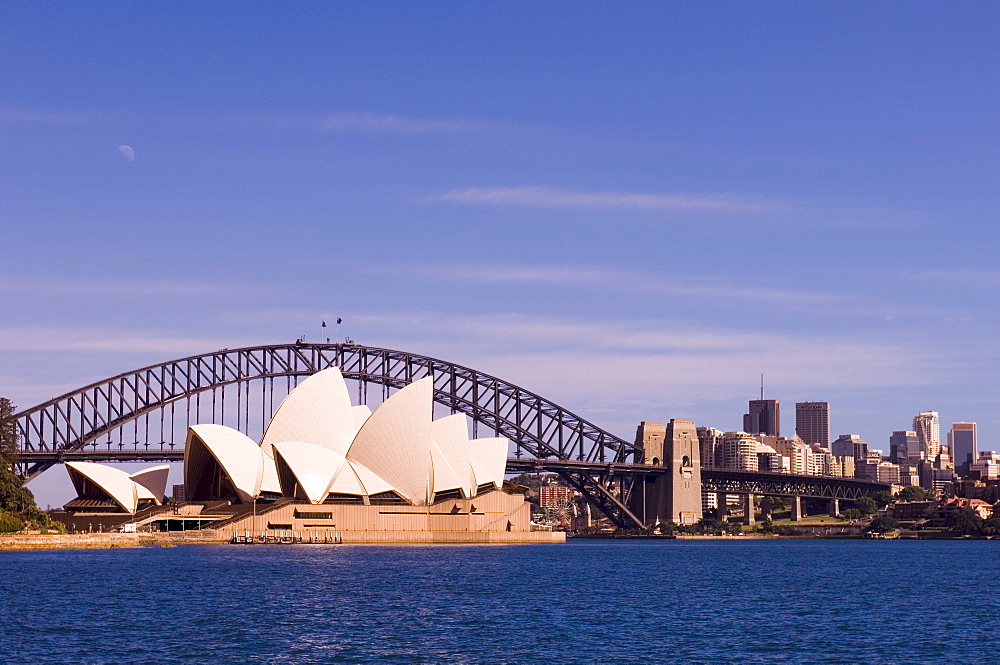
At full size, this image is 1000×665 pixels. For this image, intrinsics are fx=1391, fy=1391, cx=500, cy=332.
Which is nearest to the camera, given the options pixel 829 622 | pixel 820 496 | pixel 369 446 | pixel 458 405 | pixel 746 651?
pixel 746 651

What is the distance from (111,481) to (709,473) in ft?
278

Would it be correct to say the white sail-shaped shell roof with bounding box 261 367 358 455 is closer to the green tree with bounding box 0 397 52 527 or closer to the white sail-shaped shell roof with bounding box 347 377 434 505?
the white sail-shaped shell roof with bounding box 347 377 434 505

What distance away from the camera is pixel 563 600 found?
52438mm

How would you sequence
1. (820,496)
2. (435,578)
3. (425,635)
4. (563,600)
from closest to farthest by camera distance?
(425,635), (563,600), (435,578), (820,496)

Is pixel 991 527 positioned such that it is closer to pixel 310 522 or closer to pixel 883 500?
pixel 883 500

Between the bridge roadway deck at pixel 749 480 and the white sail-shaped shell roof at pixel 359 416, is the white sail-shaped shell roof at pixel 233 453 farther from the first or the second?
the bridge roadway deck at pixel 749 480

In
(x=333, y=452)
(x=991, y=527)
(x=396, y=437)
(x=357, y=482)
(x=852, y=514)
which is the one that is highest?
(x=396, y=437)

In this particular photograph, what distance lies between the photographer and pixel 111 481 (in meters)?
111

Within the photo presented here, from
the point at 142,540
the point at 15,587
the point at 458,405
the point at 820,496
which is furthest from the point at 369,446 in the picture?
the point at 820,496

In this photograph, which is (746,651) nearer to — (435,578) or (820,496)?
(435,578)

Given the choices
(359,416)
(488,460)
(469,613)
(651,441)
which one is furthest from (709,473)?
(469,613)

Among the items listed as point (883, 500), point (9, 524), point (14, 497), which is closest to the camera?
point (9, 524)

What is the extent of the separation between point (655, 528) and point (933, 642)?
126155mm

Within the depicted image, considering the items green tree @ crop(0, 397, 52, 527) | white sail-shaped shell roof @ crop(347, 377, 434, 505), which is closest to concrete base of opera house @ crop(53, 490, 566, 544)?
white sail-shaped shell roof @ crop(347, 377, 434, 505)
